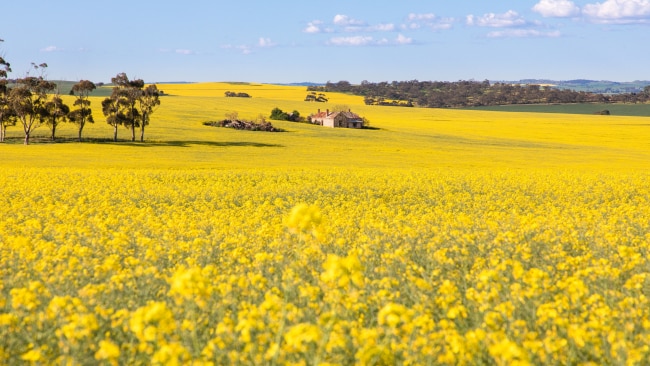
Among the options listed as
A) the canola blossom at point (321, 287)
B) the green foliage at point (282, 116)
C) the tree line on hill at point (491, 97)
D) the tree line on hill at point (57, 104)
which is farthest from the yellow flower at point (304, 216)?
the tree line on hill at point (491, 97)

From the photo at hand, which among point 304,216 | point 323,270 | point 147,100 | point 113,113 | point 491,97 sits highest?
point 491,97

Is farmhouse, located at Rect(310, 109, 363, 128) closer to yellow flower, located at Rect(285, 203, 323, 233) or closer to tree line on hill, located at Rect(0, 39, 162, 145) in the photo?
tree line on hill, located at Rect(0, 39, 162, 145)

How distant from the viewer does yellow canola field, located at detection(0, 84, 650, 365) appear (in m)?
5.18

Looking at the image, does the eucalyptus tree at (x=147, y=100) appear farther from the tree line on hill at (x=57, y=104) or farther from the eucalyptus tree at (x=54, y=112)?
the eucalyptus tree at (x=54, y=112)

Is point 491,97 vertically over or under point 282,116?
over

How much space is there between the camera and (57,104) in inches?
2160

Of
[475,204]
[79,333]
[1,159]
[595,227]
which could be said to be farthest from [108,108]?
[79,333]

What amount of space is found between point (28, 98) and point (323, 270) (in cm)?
5360

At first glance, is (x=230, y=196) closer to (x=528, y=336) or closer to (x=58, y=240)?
(x=58, y=240)

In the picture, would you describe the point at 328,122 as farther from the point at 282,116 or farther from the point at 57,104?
the point at 57,104

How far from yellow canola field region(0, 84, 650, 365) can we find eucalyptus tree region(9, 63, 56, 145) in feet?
89.9

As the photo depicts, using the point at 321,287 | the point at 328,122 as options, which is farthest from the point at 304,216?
the point at 328,122

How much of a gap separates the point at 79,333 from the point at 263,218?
10291mm

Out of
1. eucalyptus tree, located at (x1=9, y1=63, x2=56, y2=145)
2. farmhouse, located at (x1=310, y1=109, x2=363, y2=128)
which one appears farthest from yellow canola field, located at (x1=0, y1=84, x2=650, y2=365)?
farmhouse, located at (x1=310, y1=109, x2=363, y2=128)
